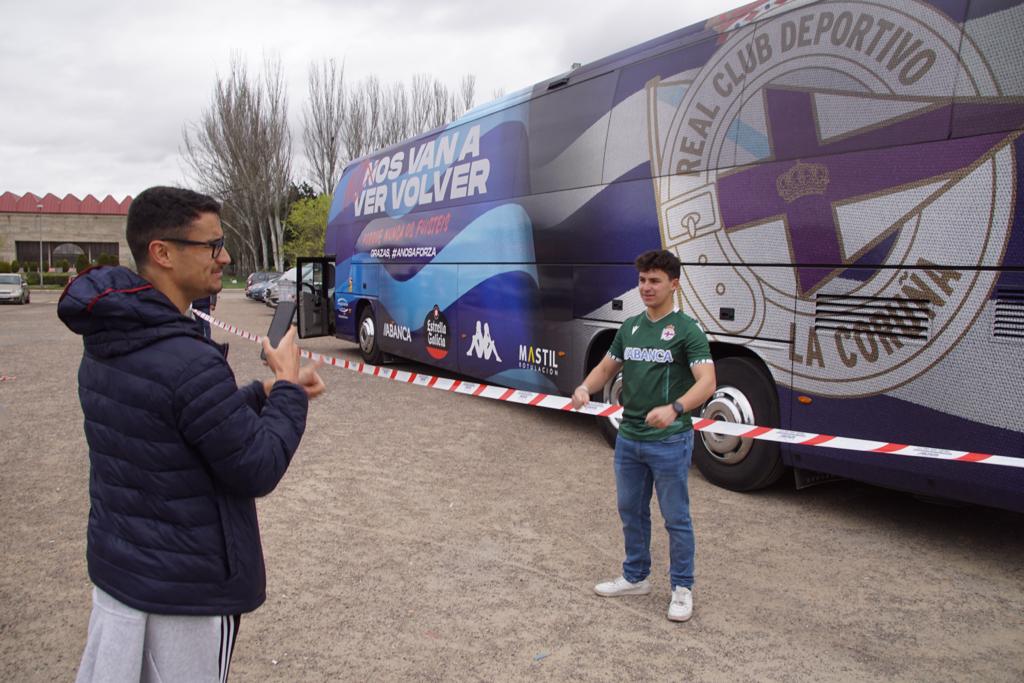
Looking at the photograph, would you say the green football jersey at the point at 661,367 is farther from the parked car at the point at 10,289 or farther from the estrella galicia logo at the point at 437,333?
the parked car at the point at 10,289

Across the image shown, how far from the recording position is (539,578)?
436 cm

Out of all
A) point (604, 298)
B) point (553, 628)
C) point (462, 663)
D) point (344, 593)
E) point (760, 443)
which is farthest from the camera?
point (604, 298)

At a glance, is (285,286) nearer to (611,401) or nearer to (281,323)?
(611,401)

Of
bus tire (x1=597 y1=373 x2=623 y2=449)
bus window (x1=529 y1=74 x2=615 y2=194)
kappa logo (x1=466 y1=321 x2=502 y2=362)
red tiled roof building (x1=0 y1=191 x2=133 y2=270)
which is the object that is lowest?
bus tire (x1=597 y1=373 x2=623 y2=449)

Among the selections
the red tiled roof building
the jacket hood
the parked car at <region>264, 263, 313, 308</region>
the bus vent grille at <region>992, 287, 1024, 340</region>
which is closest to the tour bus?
the bus vent grille at <region>992, 287, 1024, 340</region>

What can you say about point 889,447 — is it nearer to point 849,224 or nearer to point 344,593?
point 849,224

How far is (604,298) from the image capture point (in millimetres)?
7184

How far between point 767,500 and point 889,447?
1432 mm

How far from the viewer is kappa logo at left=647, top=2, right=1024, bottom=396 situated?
14.5 feet

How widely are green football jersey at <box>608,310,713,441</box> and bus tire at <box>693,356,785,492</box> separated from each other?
2.05 m

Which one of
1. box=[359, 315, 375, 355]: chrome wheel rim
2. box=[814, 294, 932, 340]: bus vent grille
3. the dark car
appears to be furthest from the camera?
the dark car

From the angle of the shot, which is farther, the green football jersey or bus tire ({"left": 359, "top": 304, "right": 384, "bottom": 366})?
bus tire ({"left": 359, "top": 304, "right": 384, "bottom": 366})

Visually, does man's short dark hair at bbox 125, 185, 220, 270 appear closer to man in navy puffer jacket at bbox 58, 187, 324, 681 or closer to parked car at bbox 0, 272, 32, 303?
man in navy puffer jacket at bbox 58, 187, 324, 681

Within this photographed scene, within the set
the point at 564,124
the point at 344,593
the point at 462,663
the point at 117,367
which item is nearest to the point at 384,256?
the point at 564,124
